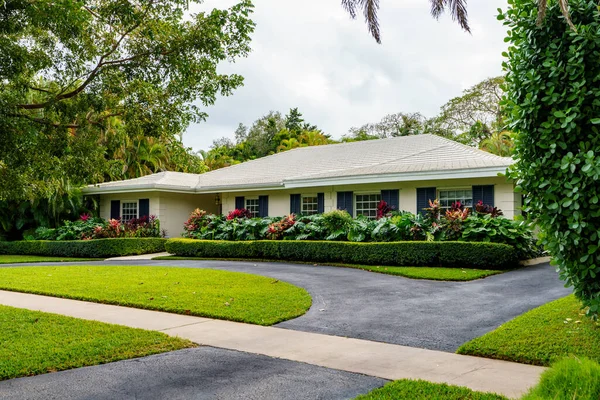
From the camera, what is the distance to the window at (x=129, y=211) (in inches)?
955

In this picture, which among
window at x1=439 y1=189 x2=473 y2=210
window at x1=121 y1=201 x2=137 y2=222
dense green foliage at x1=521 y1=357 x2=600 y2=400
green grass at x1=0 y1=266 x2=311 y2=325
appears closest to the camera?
dense green foliage at x1=521 y1=357 x2=600 y2=400

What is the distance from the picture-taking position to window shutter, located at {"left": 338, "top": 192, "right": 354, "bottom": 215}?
63.0 ft

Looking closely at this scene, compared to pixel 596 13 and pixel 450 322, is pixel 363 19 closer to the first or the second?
pixel 596 13

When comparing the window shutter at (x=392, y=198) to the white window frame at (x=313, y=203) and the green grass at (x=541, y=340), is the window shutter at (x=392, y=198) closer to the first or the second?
the white window frame at (x=313, y=203)

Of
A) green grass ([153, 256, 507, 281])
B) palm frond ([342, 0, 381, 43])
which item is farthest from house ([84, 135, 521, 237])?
palm frond ([342, 0, 381, 43])

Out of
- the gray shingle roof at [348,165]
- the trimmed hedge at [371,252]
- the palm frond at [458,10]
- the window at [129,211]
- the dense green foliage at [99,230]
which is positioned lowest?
the trimmed hedge at [371,252]

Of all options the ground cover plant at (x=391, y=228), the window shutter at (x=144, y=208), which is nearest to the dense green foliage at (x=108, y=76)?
the ground cover plant at (x=391, y=228)

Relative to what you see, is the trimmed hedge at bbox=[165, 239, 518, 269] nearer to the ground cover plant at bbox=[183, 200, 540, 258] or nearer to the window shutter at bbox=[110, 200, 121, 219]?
the ground cover plant at bbox=[183, 200, 540, 258]

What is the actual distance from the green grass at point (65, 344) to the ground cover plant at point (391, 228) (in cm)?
849

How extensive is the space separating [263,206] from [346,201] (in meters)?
4.26

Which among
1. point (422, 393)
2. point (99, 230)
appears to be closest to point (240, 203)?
point (99, 230)

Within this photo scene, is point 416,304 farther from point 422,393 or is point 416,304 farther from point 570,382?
point 570,382

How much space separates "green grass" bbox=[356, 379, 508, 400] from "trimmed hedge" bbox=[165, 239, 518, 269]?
9157 millimetres

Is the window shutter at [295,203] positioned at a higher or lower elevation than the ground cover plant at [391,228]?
higher
